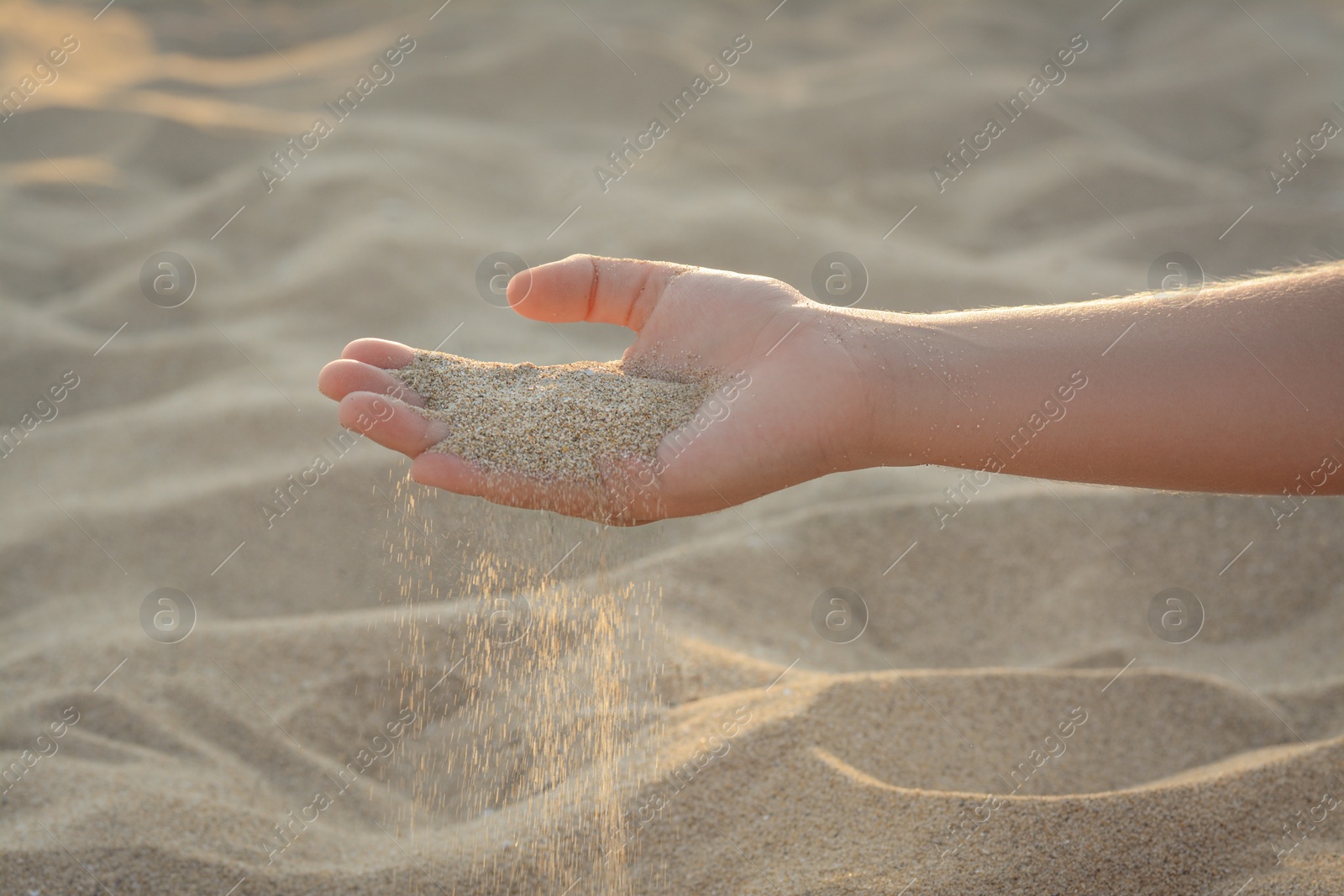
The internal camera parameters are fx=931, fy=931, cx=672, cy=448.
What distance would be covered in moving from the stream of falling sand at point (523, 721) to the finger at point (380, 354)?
274 millimetres

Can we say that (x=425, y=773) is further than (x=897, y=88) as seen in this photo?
No

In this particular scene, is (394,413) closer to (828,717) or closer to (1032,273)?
(828,717)

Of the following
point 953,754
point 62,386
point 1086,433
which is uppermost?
point 1086,433

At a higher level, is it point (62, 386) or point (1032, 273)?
point (1032, 273)

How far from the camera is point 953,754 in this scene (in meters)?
2.04

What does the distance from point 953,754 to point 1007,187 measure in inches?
144

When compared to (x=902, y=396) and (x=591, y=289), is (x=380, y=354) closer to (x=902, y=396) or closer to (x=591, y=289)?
(x=591, y=289)

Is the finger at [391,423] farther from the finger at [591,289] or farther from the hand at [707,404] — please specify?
the finger at [591,289]

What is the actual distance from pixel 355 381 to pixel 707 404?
2.31 feet

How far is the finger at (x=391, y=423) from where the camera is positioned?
1.72 meters

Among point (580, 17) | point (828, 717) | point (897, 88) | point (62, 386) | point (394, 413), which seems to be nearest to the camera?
point (394, 413)

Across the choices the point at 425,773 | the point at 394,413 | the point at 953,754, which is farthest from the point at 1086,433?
the point at 425,773

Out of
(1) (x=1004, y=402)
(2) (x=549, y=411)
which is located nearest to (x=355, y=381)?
(2) (x=549, y=411)

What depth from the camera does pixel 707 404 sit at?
189 centimetres
